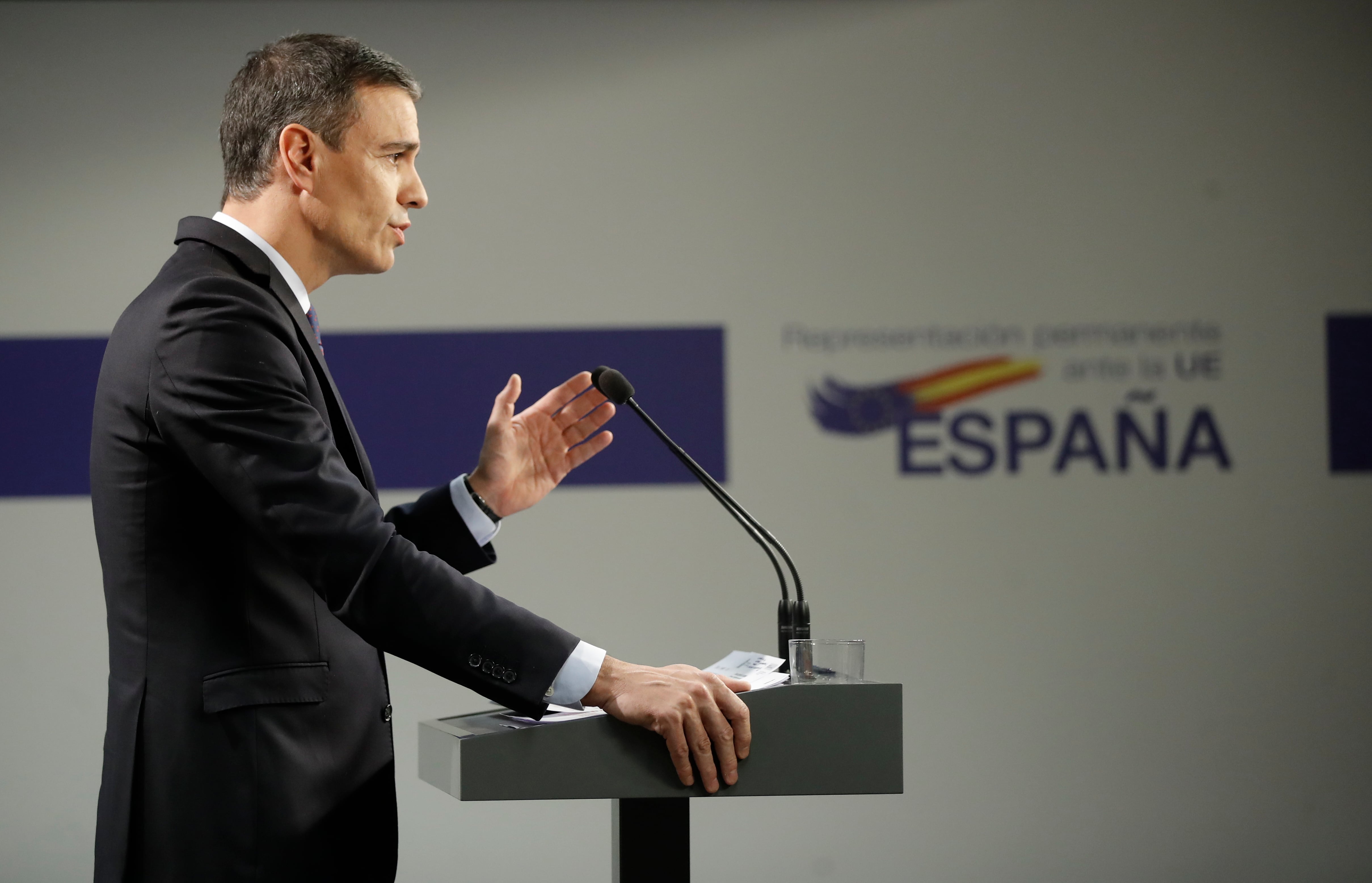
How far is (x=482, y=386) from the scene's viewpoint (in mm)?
3889

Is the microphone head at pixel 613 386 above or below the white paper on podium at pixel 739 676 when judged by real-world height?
above

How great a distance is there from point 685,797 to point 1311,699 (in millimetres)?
3334

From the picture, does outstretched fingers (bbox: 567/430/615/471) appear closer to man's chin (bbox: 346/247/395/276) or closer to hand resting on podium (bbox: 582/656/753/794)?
man's chin (bbox: 346/247/395/276)

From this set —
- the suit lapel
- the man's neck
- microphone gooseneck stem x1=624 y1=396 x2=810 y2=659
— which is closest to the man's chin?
the man's neck

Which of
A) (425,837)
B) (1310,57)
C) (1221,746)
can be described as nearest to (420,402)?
(425,837)

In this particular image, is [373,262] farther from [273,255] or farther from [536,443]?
[536,443]

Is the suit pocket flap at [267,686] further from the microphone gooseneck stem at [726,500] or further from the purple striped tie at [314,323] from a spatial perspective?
the microphone gooseneck stem at [726,500]

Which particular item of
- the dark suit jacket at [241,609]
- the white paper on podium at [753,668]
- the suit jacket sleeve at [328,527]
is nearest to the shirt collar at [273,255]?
the dark suit jacket at [241,609]

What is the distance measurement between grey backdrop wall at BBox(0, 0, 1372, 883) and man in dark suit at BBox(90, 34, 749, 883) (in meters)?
2.40

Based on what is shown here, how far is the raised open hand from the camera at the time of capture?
6.37 ft

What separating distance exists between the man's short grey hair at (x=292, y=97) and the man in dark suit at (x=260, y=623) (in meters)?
0.14

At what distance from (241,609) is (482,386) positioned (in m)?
2.54

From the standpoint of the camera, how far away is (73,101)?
3873 mm

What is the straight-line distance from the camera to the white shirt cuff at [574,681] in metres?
1.31
